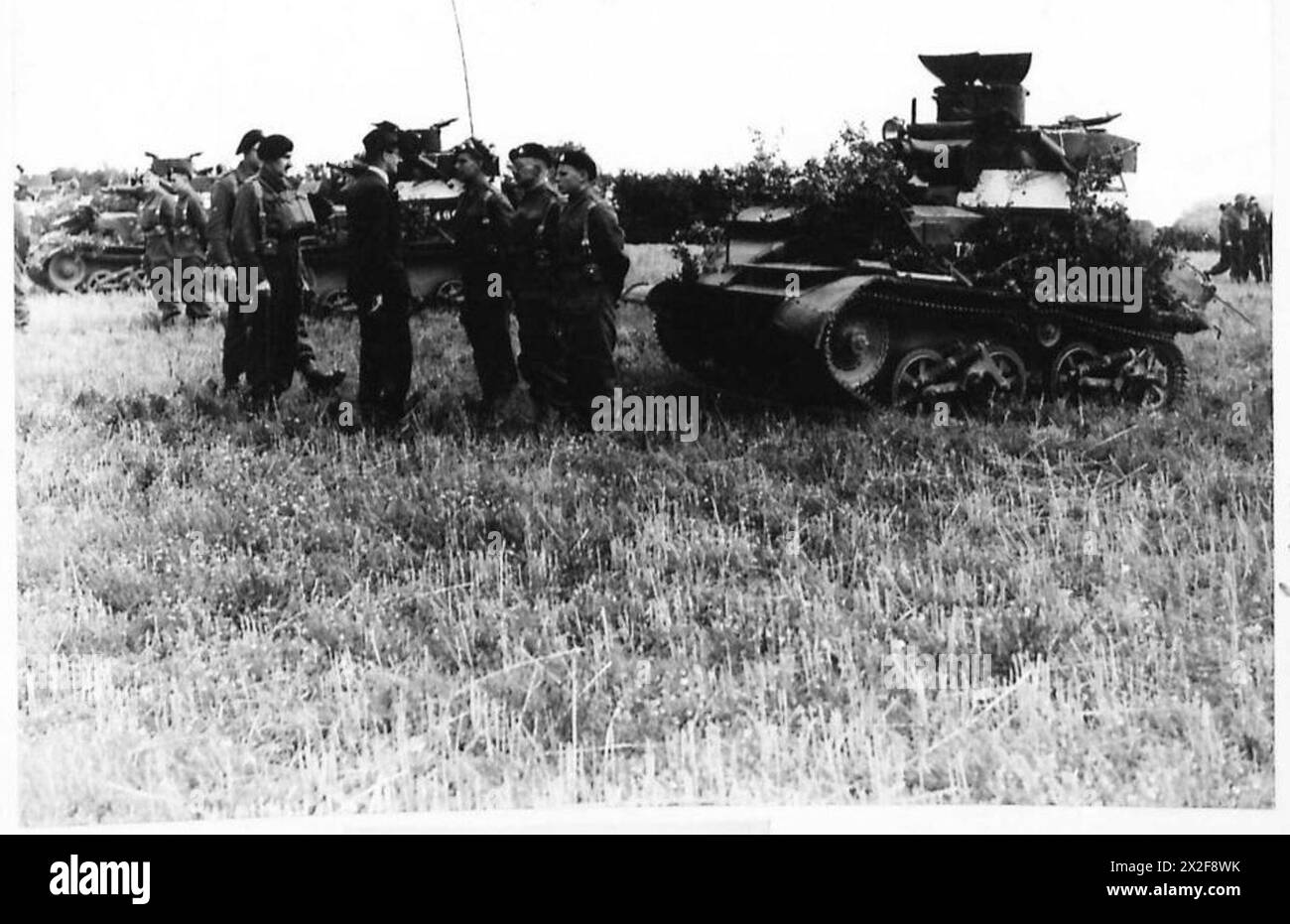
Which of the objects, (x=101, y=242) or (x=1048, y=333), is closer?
(x=101, y=242)

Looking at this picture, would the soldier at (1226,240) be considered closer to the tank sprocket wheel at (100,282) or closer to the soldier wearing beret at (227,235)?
the soldier wearing beret at (227,235)

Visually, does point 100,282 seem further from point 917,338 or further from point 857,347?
point 917,338

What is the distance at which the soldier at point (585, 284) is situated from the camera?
5039mm

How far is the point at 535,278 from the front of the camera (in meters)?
5.19

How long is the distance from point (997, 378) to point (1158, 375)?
639mm

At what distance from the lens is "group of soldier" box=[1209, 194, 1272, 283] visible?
4.60 m

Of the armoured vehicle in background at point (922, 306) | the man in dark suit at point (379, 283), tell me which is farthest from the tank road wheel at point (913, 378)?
the man in dark suit at point (379, 283)
